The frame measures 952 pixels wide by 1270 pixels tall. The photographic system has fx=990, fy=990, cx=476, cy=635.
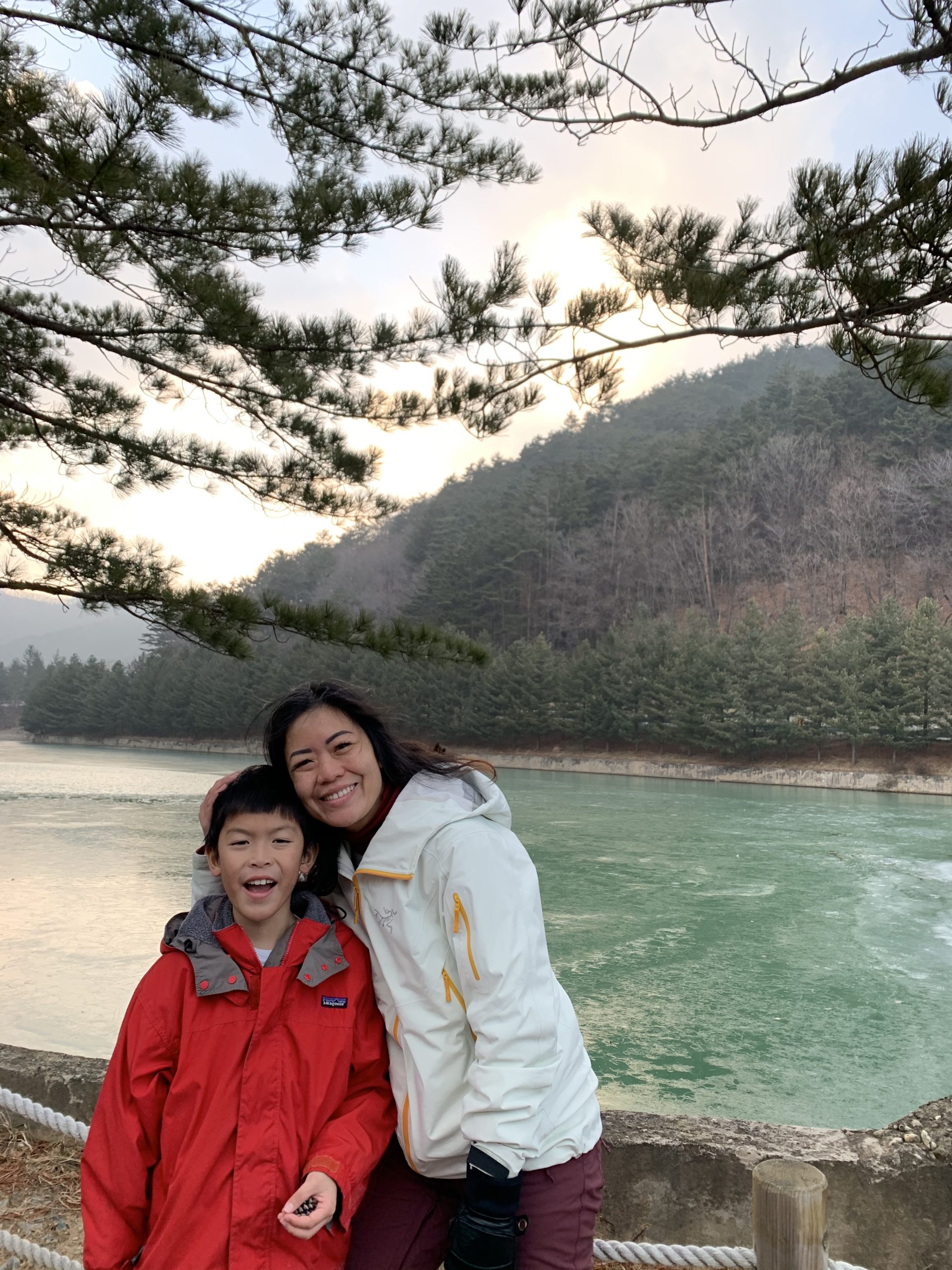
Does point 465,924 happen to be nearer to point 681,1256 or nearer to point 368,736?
point 368,736

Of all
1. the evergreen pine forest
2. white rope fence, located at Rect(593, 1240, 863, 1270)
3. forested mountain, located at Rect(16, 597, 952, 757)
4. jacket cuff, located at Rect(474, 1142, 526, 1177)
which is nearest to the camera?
jacket cuff, located at Rect(474, 1142, 526, 1177)

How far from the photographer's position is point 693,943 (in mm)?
7227

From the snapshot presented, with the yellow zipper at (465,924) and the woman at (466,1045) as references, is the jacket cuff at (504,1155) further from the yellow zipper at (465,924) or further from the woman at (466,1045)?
the yellow zipper at (465,924)

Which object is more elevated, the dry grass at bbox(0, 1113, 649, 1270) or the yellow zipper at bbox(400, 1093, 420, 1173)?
the yellow zipper at bbox(400, 1093, 420, 1173)

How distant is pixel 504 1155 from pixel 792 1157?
0.95 meters

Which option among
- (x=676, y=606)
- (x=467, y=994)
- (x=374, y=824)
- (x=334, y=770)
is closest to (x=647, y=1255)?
(x=467, y=994)

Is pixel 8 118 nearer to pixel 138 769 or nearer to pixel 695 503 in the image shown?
pixel 138 769

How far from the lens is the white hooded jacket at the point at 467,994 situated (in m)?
1.17

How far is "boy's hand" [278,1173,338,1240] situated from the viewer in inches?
45.4

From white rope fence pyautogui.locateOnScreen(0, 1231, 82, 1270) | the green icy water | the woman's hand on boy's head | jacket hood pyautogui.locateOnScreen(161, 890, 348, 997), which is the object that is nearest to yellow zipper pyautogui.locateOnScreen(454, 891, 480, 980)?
jacket hood pyautogui.locateOnScreen(161, 890, 348, 997)

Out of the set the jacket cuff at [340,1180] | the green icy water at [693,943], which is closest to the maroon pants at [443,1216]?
the jacket cuff at [340,1180]

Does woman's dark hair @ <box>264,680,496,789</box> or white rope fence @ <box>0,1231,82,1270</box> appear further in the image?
white rope fence @ <box>0,1231,82,1270</box>

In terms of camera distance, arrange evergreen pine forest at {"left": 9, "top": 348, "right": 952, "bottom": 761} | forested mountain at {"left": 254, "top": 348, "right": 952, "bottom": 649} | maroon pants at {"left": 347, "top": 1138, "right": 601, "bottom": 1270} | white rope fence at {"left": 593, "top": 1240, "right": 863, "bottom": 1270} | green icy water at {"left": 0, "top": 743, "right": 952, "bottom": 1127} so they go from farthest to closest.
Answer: forested mountain at {"left": 254, "top": 348, "right": 952, "bottom": 649}, evergreen pine forest at {"left": 9, "top": 348, "right": 952, "bottom": 761}, green icy water at {"left": 0, "top": 743, "right": 952, "bottom": 1127}, white rope fence at {"left": 593, "top": 1240, "right": 863, "bottom": 1270}, maroon pants at {"left": 347, "top": 1138, "right": 601, "bottom": 1270}

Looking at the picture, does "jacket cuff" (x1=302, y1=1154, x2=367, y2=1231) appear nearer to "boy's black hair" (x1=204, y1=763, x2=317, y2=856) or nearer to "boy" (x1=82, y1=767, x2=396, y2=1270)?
"boy" (x1=82, y1=767, x2=396, y2=1270)
